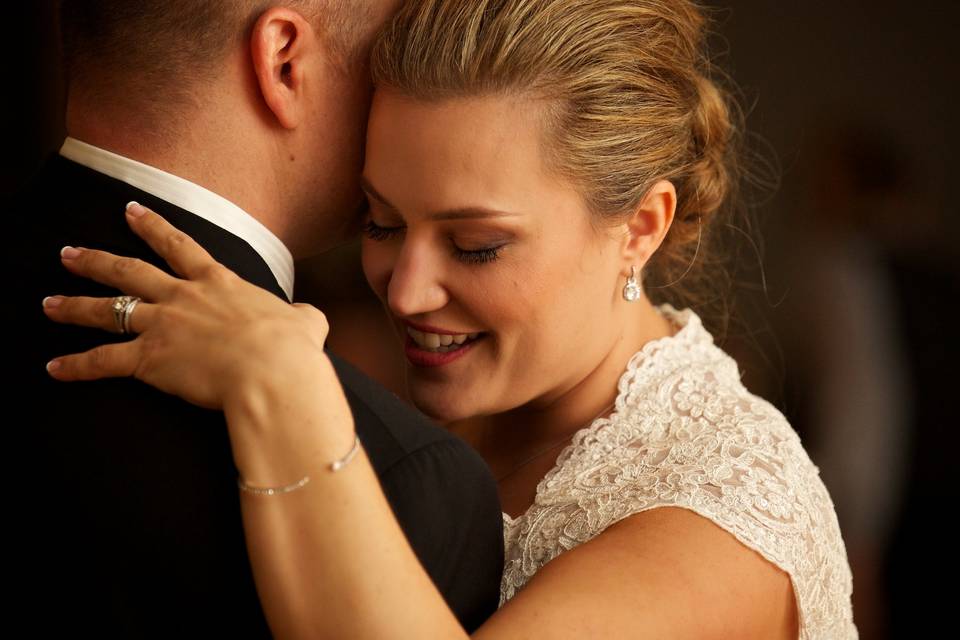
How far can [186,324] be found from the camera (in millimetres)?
1104

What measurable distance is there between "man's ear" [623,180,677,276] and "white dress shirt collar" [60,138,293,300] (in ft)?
1.99

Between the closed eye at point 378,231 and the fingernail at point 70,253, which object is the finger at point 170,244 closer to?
the fingernail at point 70,253

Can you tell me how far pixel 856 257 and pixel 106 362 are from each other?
8.74 feet

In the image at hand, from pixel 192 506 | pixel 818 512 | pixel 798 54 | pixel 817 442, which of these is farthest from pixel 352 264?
pixel 192 506

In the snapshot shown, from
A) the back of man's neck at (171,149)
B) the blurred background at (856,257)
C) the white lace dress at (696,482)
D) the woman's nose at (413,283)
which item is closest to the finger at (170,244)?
the back of man's neck at (171,149)

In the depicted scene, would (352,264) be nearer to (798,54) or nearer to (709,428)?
(798,54)

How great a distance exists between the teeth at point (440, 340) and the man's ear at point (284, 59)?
0.42 meters

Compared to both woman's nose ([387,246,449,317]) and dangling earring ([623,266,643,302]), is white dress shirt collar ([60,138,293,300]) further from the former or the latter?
dangling earring ([623,266,643,302])

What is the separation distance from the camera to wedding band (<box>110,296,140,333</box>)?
113 cm

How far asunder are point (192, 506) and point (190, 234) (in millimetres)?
330

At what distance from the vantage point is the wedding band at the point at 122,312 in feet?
3.70

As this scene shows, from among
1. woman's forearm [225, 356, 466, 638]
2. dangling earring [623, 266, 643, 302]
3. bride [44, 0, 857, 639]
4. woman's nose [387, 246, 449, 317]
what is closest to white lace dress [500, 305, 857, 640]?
bride [44, 0, 857, 639]

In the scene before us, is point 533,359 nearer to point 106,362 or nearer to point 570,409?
point 570,409

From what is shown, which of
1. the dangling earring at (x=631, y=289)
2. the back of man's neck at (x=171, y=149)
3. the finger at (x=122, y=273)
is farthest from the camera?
the dangling earring at (x=631, y=289)
